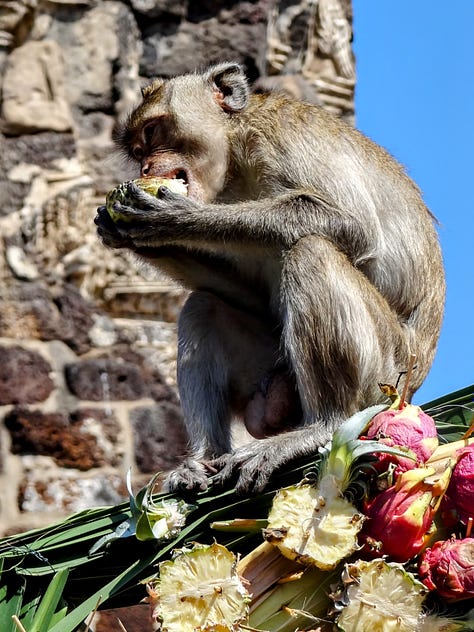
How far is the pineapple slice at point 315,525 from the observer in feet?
9.48

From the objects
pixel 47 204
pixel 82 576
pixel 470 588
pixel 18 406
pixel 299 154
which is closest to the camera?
pixel 470 588

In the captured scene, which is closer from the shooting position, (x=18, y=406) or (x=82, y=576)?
(x=82, y=576)

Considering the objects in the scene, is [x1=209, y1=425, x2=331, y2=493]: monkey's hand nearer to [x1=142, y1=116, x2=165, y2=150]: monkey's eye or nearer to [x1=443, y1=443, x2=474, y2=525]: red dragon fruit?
[x1=443, y1=443, x2=474, y2=525]: red dragon fruit

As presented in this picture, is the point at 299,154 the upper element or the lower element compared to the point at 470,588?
upper

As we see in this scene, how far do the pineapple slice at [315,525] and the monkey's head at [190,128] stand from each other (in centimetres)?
211

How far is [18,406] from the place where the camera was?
6.14 metres

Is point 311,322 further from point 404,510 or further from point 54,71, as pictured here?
point 54,71

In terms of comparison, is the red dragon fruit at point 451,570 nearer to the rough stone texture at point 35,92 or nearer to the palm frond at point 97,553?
the palm frond at point 97,553

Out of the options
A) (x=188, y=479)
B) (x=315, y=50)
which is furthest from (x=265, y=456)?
(x=315, y=50)

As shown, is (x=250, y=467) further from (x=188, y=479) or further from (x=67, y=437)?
(x=67, y=437)

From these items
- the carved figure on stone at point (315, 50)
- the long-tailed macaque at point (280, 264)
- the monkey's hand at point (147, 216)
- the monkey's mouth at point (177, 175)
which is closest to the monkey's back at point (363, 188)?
the long-tailed macaque at point (280, 264)

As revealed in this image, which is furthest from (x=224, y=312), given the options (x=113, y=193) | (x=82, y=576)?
(x=82, y=576)

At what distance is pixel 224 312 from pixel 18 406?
1800 mm

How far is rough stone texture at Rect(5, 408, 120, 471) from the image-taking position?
6094mm
